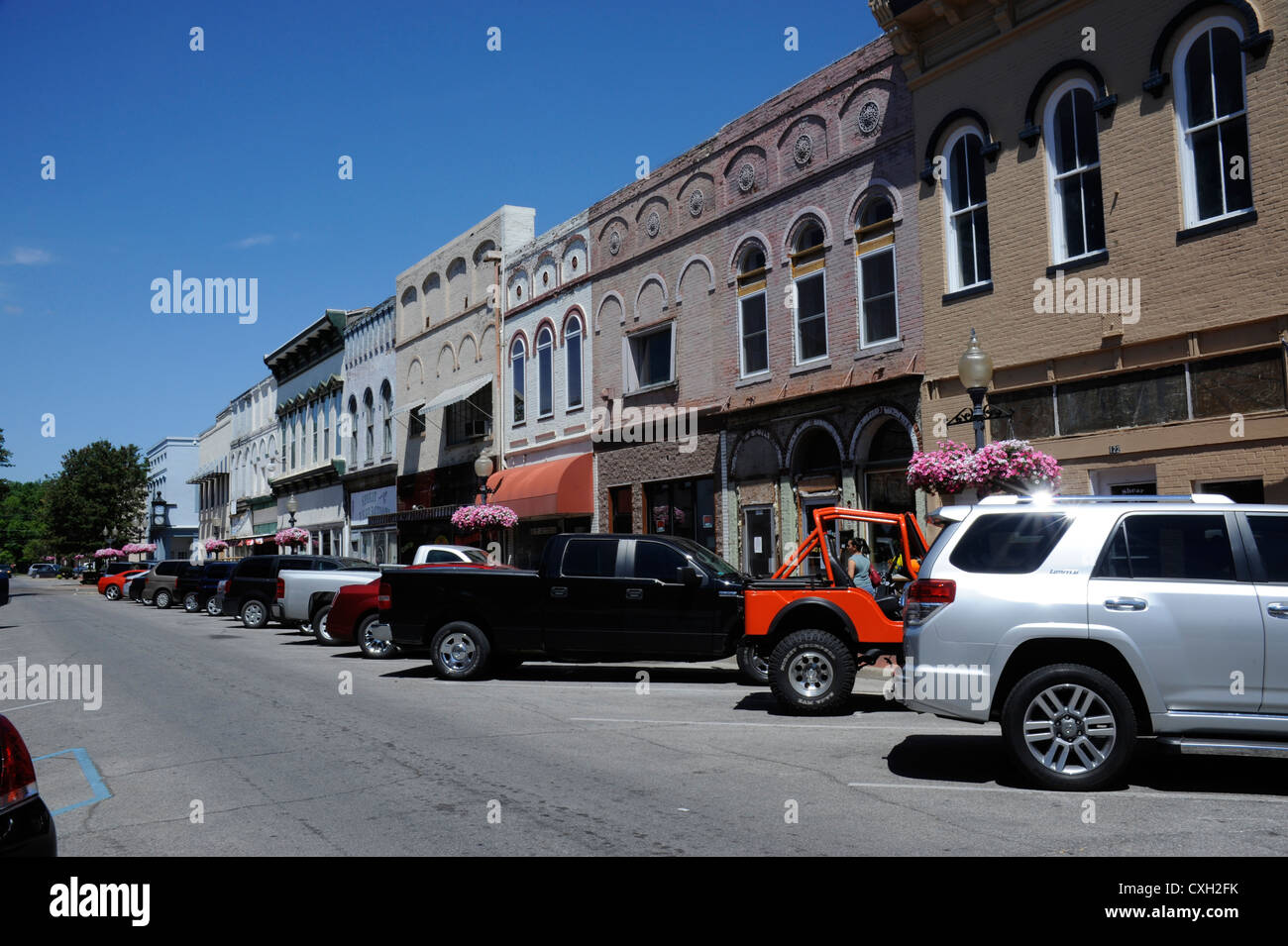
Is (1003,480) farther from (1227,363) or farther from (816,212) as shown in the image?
(816,212)

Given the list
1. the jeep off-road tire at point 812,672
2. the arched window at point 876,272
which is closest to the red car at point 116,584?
the arched window at point 876,272

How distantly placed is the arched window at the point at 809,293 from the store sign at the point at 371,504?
Result: 23.6 m

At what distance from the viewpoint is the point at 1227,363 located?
533 inches

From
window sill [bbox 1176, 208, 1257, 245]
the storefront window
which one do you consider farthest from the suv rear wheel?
the storefront window

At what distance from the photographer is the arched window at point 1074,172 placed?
1560 cm

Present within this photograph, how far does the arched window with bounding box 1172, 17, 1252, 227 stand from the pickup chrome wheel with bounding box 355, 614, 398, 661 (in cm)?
1395

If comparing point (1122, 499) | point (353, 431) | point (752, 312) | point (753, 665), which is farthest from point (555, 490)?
point (353, 431)

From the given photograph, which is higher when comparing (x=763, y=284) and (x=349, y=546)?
(x=763, y=284)

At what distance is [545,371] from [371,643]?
13219mm

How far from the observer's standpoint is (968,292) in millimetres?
17281

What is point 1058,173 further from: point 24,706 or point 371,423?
point 371,423
